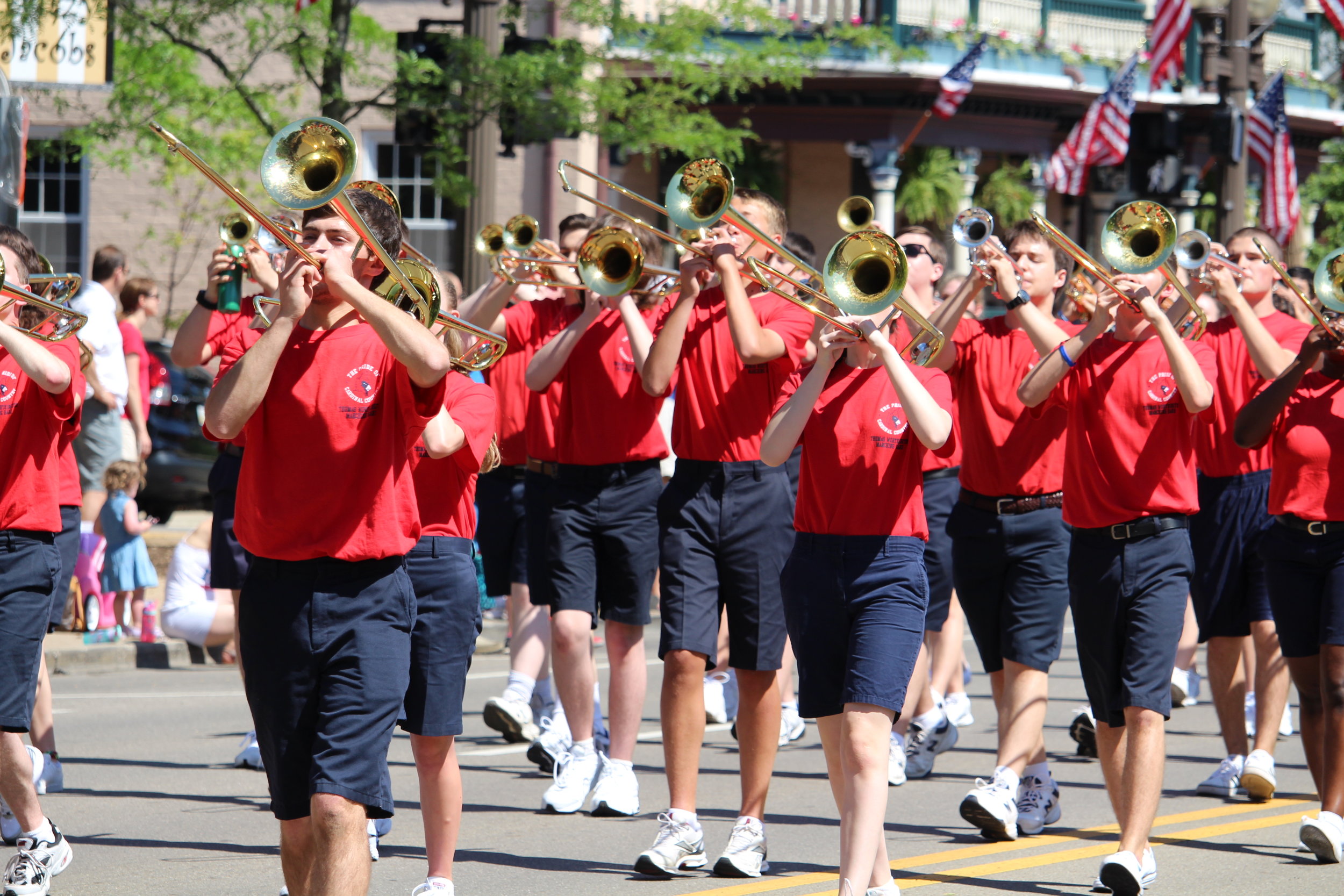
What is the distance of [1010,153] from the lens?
26109mm

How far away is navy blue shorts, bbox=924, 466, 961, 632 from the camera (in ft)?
27.5

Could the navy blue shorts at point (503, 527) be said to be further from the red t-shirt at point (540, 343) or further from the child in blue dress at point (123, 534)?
the child in blue dress at point (123, 534)

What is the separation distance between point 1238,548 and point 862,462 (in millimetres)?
2982

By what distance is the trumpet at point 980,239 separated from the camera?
6.73 metres

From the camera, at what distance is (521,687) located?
346 inches

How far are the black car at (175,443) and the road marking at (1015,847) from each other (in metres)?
11.9

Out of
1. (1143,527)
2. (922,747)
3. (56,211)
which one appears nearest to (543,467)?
(922,747)

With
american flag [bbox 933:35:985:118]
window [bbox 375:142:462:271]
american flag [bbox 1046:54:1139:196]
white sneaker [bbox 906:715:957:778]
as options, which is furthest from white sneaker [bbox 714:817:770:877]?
window [bbox 375:142:462:271]

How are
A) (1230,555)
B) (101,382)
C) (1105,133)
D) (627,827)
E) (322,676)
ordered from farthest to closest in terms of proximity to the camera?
(1105,133) → (101,382) → (1230,555) → (627,827) → (322,676)

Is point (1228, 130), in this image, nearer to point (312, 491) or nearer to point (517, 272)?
point (517, 272)

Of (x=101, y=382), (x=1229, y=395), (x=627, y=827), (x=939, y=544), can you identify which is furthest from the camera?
(x=101, y=382)

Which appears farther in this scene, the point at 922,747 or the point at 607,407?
the point at 922,747

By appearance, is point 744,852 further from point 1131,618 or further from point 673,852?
point 1131,618

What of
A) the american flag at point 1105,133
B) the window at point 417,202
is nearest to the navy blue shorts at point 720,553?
the american flag at point 1105,133
